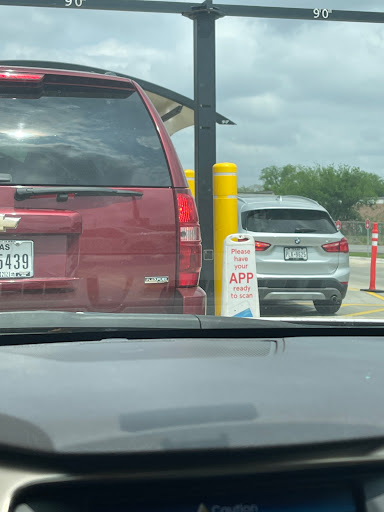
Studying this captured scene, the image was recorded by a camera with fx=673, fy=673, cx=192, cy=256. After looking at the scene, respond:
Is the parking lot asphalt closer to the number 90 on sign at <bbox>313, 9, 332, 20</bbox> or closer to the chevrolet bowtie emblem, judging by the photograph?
the chevrolet bowtie emblem

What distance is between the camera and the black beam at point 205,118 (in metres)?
7.48

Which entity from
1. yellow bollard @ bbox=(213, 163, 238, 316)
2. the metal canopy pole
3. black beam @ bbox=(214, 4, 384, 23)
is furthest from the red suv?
black beam @ bbox=(214, 4, 384, 23)

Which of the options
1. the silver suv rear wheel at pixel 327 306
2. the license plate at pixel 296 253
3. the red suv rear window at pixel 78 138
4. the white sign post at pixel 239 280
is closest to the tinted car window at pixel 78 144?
the red suv rear window at pixel 78 138

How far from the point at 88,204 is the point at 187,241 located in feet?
1.95

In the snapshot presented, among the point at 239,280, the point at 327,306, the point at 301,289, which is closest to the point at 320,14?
the point at 301,289

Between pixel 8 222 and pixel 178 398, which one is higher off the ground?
pixel 8 222

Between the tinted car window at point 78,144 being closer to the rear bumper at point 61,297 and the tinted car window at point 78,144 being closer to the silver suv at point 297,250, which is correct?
the rear bumper at point 61,297

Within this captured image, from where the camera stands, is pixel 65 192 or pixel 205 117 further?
pixel 205 117

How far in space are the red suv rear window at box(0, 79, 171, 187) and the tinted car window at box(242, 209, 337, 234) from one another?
5256 millimetres

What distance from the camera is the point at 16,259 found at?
330 centimetres

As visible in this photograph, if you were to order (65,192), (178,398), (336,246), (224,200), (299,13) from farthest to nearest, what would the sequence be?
(336,246)
(299,13)
(224,200)
(65,192)
(178,398)

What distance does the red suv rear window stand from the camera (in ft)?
11.5

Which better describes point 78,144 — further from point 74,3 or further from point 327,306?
point 327,306

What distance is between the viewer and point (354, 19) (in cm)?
827
